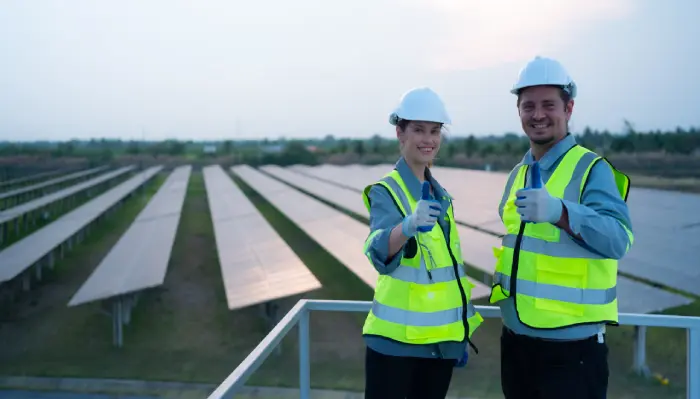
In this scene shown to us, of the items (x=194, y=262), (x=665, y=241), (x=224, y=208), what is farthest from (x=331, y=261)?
(x=665, y=241)

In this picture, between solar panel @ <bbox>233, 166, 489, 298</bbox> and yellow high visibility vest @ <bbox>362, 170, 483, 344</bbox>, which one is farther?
solar panel @ <bbox>233, 166, 489, 298</bbox>

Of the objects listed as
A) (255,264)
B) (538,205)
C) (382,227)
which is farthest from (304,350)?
(255,264)

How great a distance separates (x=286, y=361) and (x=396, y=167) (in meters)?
7.79

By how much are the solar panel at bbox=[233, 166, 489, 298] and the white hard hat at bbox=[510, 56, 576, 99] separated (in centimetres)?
479

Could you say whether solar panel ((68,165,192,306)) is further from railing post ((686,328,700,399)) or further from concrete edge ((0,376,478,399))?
railing post ((686,328,700,399))

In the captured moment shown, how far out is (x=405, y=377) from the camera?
2.29m

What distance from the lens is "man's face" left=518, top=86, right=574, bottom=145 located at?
226cm

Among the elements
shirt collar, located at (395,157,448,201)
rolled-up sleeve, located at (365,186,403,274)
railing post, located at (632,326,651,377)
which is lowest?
railing post, located at (632,326,651,377)

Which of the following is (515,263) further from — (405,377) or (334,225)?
(334,225)

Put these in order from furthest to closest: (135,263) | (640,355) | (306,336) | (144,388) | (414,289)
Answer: (135,263)
(144,388)
(640,355)
(306,336)
(414,289)

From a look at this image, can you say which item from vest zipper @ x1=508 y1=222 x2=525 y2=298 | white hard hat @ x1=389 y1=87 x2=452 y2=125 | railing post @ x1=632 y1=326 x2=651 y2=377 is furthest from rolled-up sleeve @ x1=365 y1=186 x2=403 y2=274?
railing post @ x1=632 y1=326 x2=651 y2=377

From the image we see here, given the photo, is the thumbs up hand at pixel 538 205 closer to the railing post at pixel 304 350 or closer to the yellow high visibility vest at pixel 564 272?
the yellow high visibility vest at pixel 564 272

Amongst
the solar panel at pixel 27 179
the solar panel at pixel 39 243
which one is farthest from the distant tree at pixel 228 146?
the solar panel at pixel 39 243

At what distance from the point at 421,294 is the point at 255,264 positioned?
1040 cm
